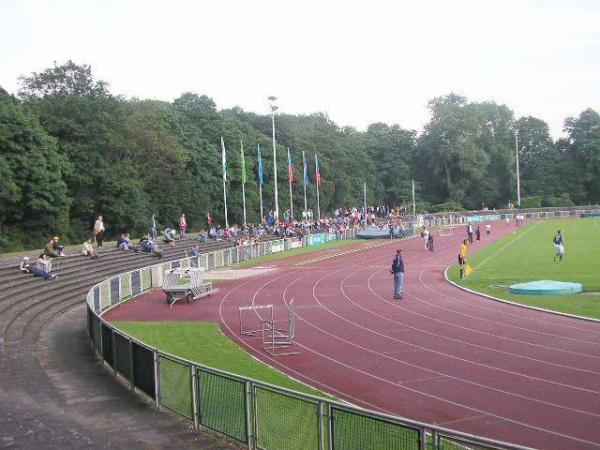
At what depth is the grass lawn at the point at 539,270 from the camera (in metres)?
22.4

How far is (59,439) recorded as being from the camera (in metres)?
9.45

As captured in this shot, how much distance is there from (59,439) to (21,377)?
4246 mm

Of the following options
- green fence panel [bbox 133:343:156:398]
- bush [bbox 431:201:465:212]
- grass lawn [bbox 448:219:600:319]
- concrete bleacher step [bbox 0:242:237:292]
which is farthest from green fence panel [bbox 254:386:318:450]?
bush [bbox 431:201:465:212]

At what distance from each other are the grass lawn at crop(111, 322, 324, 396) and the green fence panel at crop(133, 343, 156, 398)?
8.46ft

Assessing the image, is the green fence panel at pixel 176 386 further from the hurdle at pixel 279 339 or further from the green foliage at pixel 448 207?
the green foliage at pixel 448 207

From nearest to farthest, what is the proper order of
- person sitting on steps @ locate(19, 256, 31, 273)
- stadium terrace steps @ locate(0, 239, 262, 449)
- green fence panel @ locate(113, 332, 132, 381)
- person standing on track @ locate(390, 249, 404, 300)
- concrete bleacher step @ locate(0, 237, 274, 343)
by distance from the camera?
stadium terrace steps @ locate(0, 239, 262, 449), green fence panel @ locate(113, 332, 132, 381), concrete bleacher step @ locate(0, 237, 274, 343), person sitting on steps @ locate(19, 256, 31, 273), person standing on track @ locate(390, 249, 404, 300)

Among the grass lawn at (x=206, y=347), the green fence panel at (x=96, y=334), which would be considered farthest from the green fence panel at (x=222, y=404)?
the green fence panel at (x=96, y=334)

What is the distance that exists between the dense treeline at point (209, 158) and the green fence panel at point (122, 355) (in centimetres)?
2629

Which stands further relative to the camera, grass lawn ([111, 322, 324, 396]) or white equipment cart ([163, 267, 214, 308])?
white equipment cart ([163, 267, 214, 308])

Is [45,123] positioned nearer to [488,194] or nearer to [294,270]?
[294,270]

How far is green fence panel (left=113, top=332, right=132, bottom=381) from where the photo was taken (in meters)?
12.5

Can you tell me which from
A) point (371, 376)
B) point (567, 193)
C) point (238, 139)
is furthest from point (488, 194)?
point (371, 376)

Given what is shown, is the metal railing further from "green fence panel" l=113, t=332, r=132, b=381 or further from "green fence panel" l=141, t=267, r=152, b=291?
"green fence panel" l=141, t=267, r=152, b=291

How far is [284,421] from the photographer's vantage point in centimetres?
855
